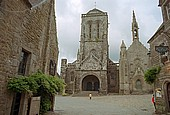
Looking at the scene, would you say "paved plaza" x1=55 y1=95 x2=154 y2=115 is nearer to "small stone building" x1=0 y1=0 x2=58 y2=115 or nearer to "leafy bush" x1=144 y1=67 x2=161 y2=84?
"leafy bush" x1=144 y1=67 x2=161 y2=84

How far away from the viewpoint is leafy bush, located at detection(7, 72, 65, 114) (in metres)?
5.32

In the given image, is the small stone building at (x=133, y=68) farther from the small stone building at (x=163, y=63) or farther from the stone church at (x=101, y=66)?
the small stone building at (x=163, y=63)

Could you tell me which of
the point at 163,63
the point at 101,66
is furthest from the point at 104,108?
the point at 101,66

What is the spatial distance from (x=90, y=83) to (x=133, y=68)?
11.2 m

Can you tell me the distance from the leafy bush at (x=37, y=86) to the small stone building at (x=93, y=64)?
2700cm

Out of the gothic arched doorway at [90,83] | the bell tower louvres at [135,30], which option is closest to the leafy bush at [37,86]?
the gothic arched doorway at [90,83]

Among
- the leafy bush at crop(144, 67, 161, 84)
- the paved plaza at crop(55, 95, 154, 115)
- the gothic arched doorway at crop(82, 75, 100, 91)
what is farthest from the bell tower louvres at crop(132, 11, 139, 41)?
the leafy bush at crop(144, 67, 161, 84)

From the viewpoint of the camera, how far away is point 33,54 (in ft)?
23.9

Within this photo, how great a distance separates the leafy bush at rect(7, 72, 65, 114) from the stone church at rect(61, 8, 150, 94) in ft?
88.7

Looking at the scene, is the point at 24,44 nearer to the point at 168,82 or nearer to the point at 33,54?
the point at 33,54

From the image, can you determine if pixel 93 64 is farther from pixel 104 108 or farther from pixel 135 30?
pixel 104 108

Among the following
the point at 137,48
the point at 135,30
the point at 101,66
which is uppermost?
the point at 135,30

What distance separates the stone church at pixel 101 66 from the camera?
111ft

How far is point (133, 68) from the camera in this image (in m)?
34.7
